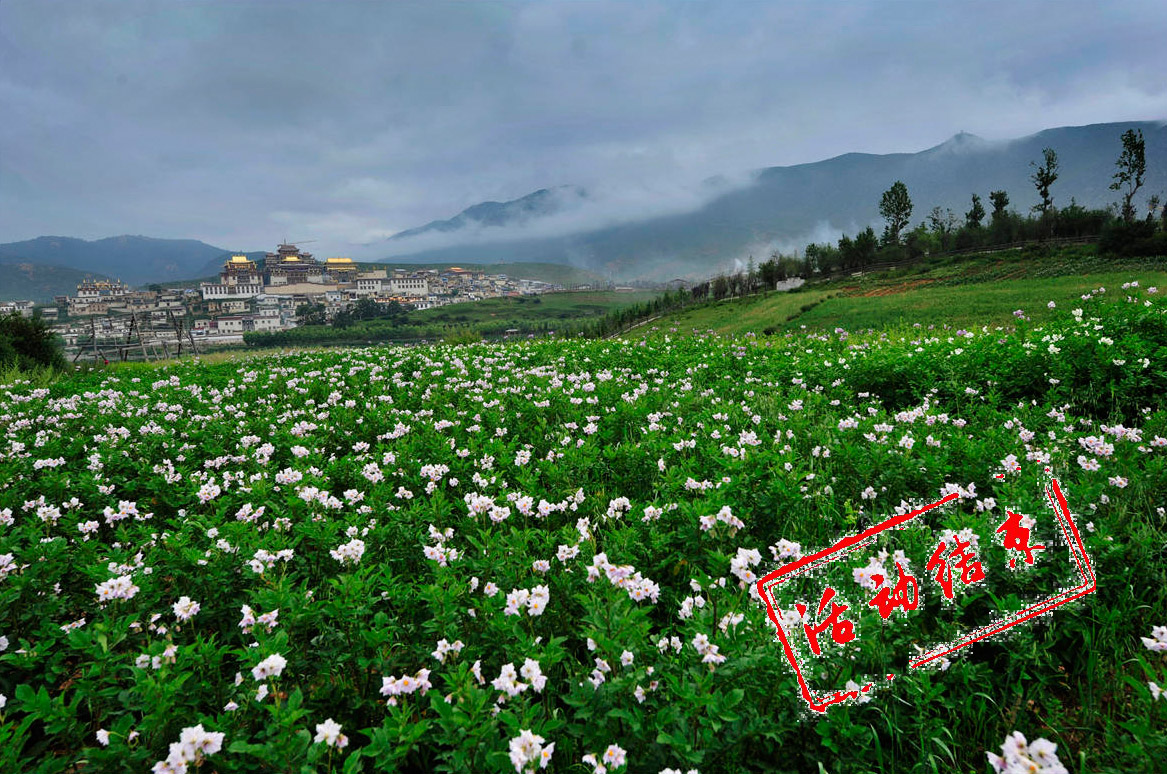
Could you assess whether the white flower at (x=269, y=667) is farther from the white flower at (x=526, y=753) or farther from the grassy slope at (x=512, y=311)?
the grassy slope at (x=512, y=311)

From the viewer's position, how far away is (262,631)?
2746 mm

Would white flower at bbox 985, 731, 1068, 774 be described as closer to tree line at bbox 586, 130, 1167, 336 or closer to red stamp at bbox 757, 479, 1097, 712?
red stamp at bbox 757, 479, 1097, 712

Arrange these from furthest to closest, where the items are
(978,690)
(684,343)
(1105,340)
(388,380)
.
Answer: (684,343)
(388,380)
(1105,340)
(978,690)

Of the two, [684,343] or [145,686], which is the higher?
[684,343]

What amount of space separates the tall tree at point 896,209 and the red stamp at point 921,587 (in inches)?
3985

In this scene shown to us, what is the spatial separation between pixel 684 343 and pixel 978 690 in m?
10.7

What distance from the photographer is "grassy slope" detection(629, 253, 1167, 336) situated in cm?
2148

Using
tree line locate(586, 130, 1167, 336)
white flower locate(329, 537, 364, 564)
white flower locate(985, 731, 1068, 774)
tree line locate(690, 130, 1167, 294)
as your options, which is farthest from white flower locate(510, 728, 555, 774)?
tree line locate(690, 130, 1167, 294)

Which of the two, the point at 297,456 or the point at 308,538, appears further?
the point at 297,456

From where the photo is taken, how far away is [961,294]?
30.1 m

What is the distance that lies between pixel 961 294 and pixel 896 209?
2892 inches

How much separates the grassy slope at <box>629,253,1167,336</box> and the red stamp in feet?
47.8

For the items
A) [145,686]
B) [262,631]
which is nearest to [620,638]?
[262,631]

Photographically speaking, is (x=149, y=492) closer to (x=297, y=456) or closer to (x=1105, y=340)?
(x=297, y=456)
